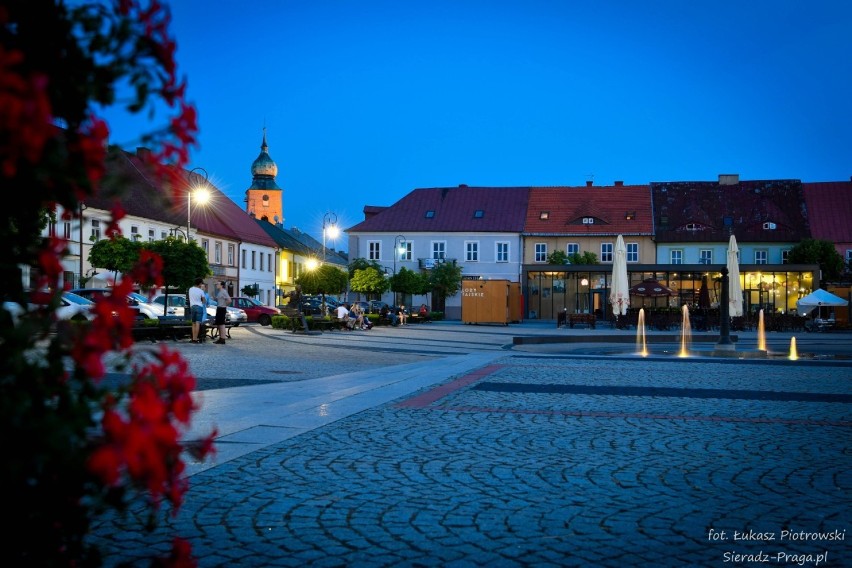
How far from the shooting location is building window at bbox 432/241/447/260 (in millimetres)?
70188

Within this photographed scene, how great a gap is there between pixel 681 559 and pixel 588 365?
14.1 meters

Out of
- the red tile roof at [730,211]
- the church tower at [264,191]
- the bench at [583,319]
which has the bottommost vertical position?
the bench at [583,319]

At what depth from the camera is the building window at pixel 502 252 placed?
69.6 meters

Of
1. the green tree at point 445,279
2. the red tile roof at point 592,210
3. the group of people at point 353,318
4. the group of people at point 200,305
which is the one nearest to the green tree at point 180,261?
the group of people at point 353,318

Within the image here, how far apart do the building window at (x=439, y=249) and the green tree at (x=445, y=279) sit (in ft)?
9.95

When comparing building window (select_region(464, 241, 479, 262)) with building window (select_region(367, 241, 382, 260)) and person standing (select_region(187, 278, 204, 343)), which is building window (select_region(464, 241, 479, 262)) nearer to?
building window (select_region(367, 241, 382, 260))

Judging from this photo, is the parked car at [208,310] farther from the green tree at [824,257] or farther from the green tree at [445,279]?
the green tree at [824,257]

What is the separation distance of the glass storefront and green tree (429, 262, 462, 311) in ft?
19.9

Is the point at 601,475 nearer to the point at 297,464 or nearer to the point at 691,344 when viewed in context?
the point at 297,464

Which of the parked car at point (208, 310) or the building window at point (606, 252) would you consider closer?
the parked car at point (208, 310)

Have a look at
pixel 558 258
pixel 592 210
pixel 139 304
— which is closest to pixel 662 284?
pixel 558 258

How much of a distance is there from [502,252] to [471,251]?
2692 millimetres

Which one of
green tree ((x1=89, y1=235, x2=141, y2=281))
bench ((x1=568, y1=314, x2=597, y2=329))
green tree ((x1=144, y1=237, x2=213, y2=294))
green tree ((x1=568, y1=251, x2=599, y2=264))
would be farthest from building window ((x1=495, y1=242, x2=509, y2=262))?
green tree ((x1=144, y1=237, x2=213, y2=294))

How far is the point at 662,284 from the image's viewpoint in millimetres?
54625
